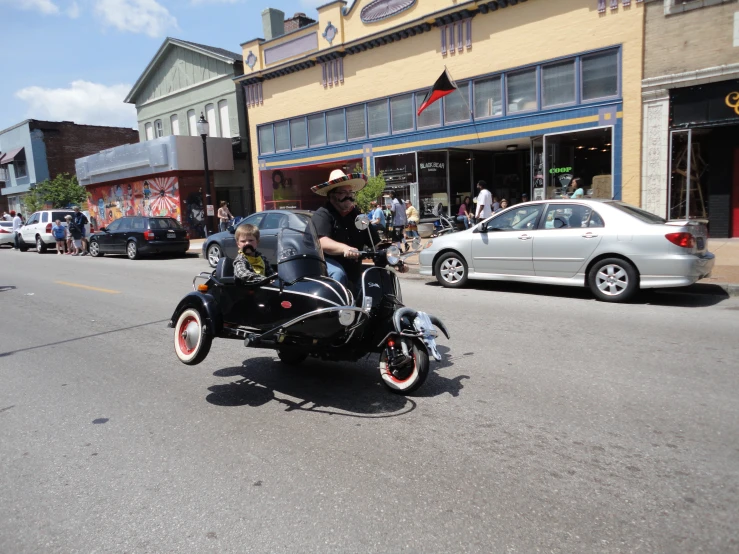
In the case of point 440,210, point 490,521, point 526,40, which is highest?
point 526,40

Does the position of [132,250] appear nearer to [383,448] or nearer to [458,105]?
[458,105]

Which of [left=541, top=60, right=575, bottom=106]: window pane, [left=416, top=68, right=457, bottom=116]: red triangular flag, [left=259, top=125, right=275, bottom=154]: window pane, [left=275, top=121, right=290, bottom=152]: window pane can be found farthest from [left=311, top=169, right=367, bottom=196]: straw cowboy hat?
[left=259, top=125, right=275, bottom=154]: window pane

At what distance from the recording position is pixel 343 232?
5387mm

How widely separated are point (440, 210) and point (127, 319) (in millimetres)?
13458

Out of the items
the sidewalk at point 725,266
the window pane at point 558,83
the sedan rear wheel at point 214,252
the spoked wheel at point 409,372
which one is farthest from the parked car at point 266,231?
the window pane at point 558,83

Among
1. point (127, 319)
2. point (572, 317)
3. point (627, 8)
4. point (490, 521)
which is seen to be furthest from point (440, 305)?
point (627, 8)

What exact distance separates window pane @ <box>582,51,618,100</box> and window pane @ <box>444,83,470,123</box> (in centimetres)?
376

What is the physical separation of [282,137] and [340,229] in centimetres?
2041

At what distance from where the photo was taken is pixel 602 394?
15.4 ft

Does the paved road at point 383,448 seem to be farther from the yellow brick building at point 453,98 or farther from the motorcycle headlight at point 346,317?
the yellow brick building at point 453,98

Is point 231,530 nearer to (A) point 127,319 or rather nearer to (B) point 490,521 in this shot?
(B) point 490,521

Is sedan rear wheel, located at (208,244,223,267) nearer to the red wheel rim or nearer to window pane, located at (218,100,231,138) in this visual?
the red wheel rim

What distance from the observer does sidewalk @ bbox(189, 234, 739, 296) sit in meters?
8.96

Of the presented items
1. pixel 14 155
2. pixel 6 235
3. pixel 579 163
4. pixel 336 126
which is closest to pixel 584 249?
pixel 579 163
